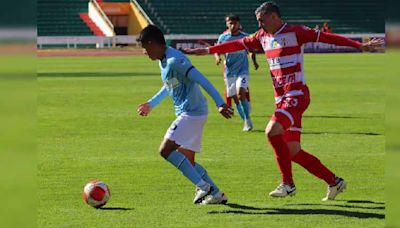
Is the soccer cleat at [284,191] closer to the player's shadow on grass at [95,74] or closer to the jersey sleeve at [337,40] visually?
the jersey sleeve at [337,40]

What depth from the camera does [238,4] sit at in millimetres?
66438

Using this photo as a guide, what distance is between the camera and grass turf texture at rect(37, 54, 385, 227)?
7.27 m

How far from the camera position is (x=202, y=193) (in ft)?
25.8

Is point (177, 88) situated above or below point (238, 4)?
above

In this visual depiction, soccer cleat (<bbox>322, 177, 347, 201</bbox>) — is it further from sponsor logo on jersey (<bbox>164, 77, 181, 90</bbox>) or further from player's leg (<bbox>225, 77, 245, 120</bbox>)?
player's leg (<bbox>225, 77, 245, 120</bbox>)

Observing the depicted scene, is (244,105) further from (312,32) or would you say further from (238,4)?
(238,4)

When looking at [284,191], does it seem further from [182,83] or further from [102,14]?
[102,14]

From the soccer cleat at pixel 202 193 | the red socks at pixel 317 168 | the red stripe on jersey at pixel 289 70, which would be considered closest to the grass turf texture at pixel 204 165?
the soccer cleat at pixel 202 193

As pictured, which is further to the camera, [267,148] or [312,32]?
[267,148]

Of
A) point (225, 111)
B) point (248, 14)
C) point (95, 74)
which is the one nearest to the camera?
point (225, 111)

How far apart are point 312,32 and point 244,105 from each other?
25.7ft

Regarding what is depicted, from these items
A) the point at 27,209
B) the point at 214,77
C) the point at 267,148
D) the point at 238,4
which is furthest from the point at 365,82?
the point at 238,4

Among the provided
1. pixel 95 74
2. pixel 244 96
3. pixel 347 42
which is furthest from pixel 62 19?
pixel 347 42

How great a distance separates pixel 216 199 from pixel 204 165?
3.39m
